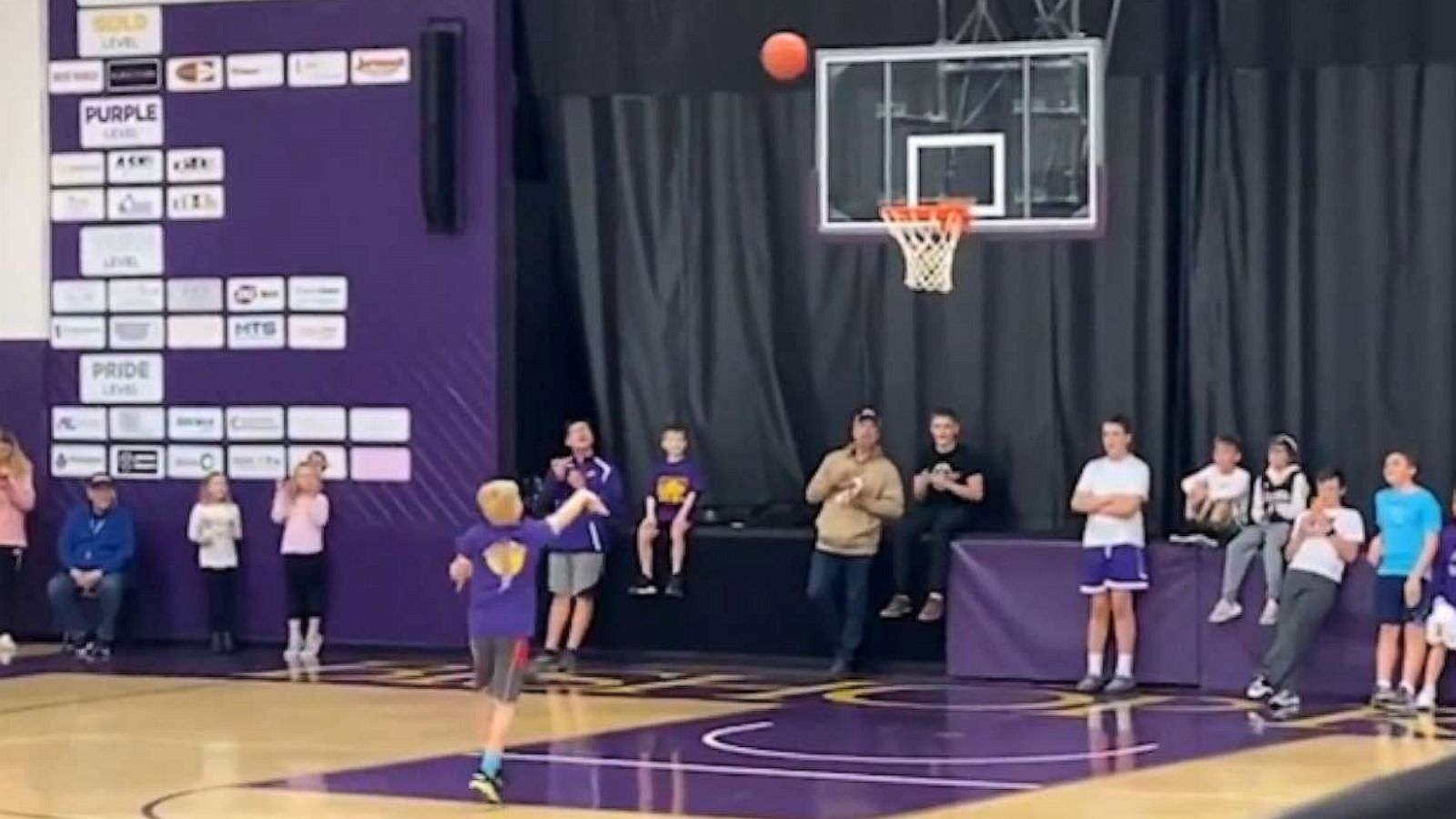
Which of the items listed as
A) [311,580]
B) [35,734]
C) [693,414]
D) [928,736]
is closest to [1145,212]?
[693,414]

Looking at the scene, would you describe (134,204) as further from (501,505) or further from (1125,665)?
(501,505)

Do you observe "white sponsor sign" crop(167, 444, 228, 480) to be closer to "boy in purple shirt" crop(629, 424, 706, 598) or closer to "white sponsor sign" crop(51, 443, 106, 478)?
"white sponsor sign" crop(51, 443, 106, 478)

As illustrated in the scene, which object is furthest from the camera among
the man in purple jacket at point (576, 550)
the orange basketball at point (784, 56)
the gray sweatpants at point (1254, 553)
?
the man in purple jacket at point (576, 550)

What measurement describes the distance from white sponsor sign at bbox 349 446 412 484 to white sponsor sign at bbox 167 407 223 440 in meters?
1.47

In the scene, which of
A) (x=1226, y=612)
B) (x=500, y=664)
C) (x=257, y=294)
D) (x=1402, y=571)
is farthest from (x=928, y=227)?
(x=257, y=294)

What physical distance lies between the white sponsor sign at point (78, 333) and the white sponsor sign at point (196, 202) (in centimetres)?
131

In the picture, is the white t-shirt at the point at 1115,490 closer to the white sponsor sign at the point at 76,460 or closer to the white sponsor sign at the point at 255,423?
the white sponsor sign at the point at 255,423

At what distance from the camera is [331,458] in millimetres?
22734

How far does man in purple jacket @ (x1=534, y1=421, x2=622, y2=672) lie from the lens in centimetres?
2114

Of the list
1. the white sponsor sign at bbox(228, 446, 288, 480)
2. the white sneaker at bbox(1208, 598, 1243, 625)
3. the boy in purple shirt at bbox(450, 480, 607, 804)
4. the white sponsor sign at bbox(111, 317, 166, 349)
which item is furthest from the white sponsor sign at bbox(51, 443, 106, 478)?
the boy in purple shirt at bbox(450, 480, 607, 804)

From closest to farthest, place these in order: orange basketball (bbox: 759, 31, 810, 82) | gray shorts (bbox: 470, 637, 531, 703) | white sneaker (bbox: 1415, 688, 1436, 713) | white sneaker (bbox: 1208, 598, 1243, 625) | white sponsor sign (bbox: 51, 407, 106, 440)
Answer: gray shorts (bbox: 470, 637, 531, 703) < white sneaker (bbox: 1415, 688, 1436, 713) < orange basketball (bbox: 759, 31, 810, 82) < white sneaker (bbox: 1208, 598, 1243, 625) < white sponsor sign (bbox: 51, 407, 106, 440)

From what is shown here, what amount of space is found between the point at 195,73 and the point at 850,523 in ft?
24.9

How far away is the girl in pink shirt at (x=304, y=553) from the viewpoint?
2208 cm

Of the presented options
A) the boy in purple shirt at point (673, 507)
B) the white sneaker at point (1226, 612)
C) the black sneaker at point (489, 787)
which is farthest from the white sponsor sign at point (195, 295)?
the black sneaker at point (489, 787)
